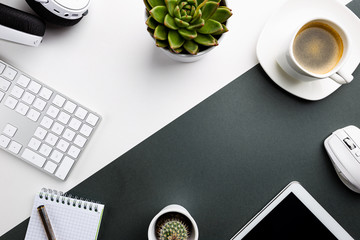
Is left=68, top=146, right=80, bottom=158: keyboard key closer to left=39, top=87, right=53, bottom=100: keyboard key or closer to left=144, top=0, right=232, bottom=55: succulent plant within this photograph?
left=39, top=87, right=53, bottom=100: keyboard key

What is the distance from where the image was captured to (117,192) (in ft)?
2.56

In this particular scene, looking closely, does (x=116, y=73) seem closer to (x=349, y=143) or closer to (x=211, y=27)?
(x=211, y=27)

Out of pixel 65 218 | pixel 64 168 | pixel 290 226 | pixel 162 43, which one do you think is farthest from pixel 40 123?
pixel 290 226

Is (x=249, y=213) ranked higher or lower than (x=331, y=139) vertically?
lower

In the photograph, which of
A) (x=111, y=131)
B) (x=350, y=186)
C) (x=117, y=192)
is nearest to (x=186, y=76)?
(x=111, y=131)

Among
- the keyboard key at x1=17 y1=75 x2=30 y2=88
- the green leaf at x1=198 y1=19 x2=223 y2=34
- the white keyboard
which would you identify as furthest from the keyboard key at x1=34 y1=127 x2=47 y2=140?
the green leaf at x1=198 y1=19 x2=223 y2=34

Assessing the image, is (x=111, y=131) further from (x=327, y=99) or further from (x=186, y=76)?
(x=327, y=99)

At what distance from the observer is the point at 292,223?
732 millimetres

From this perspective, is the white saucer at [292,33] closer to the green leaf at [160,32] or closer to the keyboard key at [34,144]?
the green leaf at [160,32]

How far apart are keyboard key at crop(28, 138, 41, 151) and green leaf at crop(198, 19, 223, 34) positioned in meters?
0.43

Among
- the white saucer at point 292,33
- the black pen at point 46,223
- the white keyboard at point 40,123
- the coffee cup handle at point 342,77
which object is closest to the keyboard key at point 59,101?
the white keyboard at point 40,123

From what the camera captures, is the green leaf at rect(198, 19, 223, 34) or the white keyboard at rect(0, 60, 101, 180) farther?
the white keyboard at rect(0, 60, 101, 180)

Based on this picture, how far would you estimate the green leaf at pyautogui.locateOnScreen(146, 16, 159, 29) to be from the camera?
2.07 feet

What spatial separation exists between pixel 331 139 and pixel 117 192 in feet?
1.69
